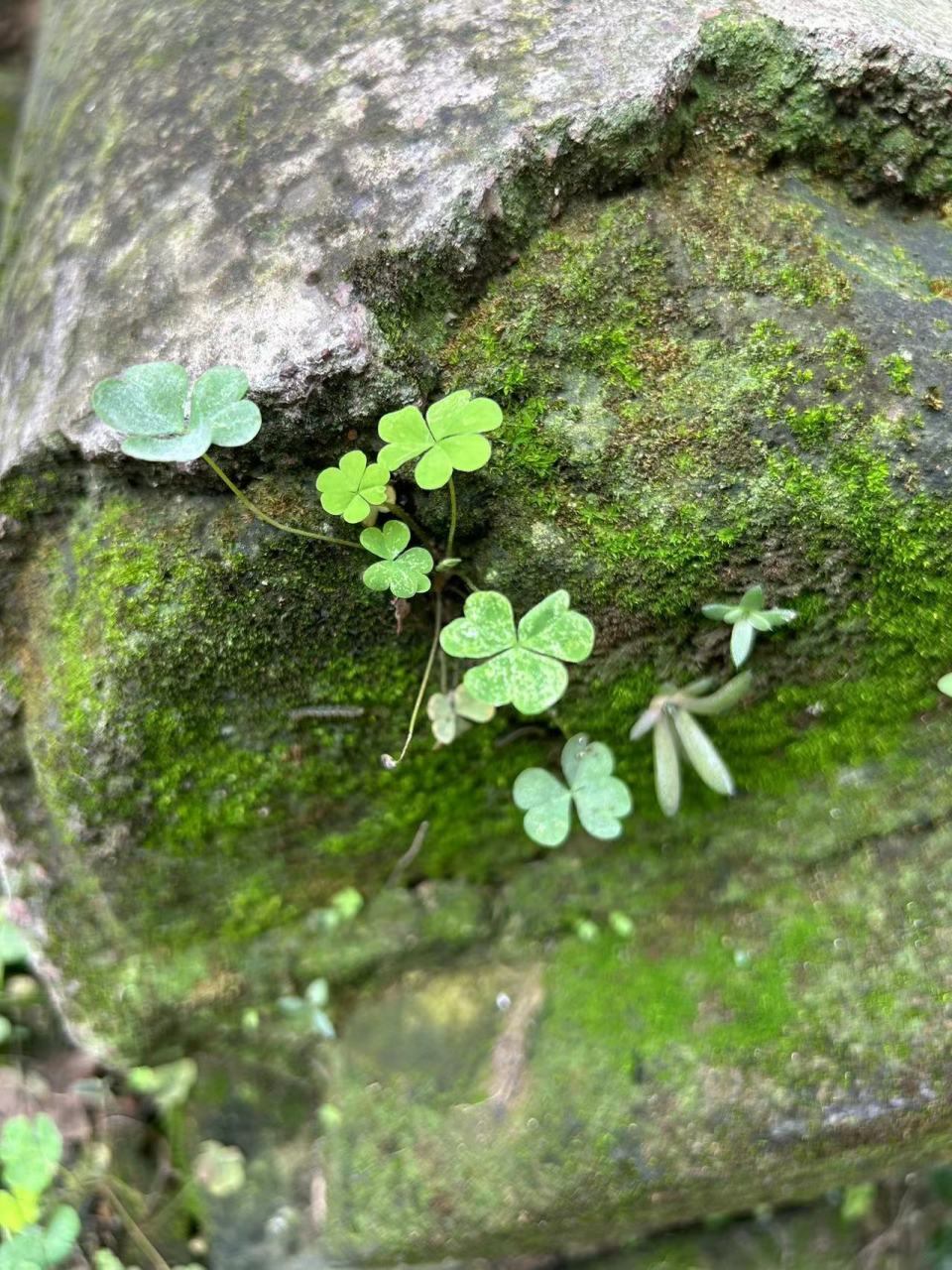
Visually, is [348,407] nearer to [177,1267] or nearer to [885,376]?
[885,376]

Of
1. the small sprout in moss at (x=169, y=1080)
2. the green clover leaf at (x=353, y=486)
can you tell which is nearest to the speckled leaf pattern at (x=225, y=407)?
the green clover leaf at (x=353, y=486)

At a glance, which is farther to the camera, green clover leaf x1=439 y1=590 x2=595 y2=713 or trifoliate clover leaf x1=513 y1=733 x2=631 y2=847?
trifoliate clover leaf x1=513 y1=733 x2=631 y2=847

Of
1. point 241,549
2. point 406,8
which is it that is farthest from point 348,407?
point 406,8

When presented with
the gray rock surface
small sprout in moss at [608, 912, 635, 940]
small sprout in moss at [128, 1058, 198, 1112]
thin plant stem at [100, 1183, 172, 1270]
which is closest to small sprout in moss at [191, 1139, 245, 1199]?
small sprout in moss at [128, 1058, 198, 1112]

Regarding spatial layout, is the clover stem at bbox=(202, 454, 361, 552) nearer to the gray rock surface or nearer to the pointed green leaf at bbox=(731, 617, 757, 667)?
the gray rock surface

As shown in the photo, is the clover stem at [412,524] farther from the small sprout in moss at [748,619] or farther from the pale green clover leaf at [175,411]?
the small sprout in moss at [748,619]

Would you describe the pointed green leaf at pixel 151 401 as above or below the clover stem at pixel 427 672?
above

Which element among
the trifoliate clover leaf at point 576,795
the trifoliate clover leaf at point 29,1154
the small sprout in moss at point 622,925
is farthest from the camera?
the trifoliate clover leaf at point 29,1154
